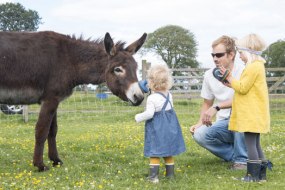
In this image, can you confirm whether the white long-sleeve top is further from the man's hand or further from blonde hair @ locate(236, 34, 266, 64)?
blonde hair @ locate(236, 34, 266, 64)

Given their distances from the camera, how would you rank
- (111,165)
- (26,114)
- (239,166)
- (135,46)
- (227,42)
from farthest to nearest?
1. (26,114)
2. (135,46)
3. (111,165)
4. (239,166)
5. (227,42)

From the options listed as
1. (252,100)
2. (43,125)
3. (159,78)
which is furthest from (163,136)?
(43,125)

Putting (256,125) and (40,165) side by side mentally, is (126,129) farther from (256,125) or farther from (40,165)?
(256,125)

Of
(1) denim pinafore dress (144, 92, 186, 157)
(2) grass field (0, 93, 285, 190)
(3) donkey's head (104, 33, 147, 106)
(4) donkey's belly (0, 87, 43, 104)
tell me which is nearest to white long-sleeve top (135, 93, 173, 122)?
(1) denim pinafore dress (144, 92, 186, 157)

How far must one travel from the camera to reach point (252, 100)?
5152 mm

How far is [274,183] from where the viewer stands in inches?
205

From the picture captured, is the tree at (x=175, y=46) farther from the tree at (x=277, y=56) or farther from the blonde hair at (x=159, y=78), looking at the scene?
the blonde hair at (x=159, y=78)

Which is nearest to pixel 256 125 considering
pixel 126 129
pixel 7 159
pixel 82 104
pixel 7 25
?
pixel 7 159

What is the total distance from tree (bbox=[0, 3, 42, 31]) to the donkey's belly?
182 feet

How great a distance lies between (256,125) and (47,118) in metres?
3.16

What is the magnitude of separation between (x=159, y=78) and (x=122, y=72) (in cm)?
112

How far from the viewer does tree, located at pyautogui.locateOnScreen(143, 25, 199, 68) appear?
213 feet

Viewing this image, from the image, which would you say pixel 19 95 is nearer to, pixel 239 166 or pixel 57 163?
pixel 57 163

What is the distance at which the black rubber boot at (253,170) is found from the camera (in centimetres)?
520
